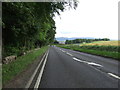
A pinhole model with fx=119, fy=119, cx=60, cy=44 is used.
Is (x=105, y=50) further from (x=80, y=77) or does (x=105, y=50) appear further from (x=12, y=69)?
(x=12, y=69)

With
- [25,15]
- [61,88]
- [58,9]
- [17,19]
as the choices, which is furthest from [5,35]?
[61,88]

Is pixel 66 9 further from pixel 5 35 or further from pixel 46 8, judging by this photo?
pixel 5 35

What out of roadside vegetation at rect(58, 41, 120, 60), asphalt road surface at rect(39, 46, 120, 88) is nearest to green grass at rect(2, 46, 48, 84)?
asphalt road surface at rect(39, 46, 120, 88)

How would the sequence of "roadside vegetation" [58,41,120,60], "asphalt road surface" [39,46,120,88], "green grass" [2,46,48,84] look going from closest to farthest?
"asphalt road surface" [39,46,120,88] → "green grass" [2,46,48,84] → "roadside vegetation" [58,41,120,60]

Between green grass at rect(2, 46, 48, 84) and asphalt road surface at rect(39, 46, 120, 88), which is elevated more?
green grass at rect(2, 46, 48, 84)

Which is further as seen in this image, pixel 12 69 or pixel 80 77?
pixel 12 69

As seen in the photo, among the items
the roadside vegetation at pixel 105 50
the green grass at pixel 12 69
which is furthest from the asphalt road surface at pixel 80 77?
the roadside vegetation at pixel 105 50

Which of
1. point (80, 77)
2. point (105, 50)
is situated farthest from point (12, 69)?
point (105, 50)

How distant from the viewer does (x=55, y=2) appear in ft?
29.0

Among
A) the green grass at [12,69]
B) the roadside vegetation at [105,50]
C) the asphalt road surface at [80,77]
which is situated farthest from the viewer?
the roadside vegetation at [105,50]

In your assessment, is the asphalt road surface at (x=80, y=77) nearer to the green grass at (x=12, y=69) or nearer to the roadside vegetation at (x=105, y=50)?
the green grass at (x=12, y=69)

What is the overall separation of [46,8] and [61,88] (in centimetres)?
643

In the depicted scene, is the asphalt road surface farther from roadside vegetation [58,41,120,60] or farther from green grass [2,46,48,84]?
roadside vegetation [58,41,120,60]

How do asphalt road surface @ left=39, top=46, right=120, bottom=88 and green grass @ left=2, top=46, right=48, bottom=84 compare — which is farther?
green grass @ left=2, top=46, right=48, bottom=84
